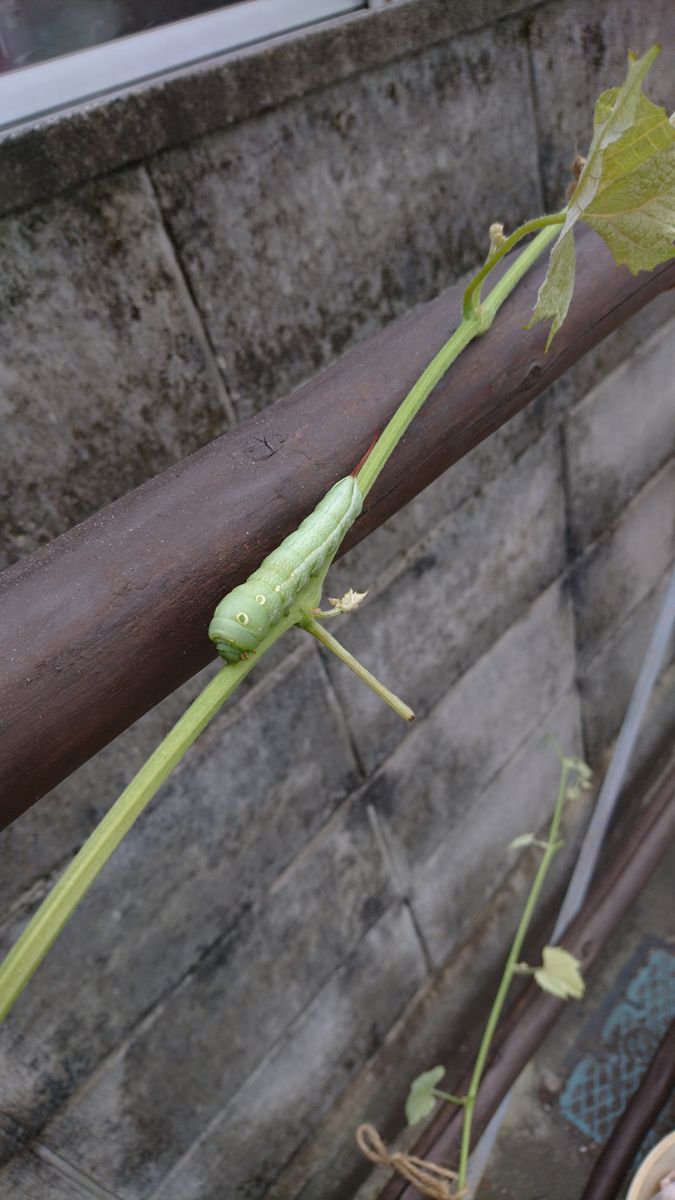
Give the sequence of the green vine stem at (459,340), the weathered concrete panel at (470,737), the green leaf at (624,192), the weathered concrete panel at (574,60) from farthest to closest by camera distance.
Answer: the weathered concrete panel at (470,737), the weathered concrete panel at (574,60), the green vine stem at (459,340), the green leaf at (624,192)

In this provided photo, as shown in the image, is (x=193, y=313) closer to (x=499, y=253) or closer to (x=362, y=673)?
(x=499, y=253)

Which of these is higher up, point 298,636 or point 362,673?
point 362,673

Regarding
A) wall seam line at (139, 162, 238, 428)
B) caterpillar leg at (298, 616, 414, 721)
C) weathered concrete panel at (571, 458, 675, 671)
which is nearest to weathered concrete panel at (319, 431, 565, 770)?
weathered concrete panel at (571, 458, 675, 671)

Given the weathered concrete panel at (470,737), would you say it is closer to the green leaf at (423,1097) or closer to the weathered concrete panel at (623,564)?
the weathered concrete panel at (623,564)

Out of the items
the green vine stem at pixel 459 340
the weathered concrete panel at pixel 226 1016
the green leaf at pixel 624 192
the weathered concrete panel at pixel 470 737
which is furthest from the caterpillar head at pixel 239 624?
the weathered concrete panel at pixel 470 737

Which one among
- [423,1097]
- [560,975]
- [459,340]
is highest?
[459,340]

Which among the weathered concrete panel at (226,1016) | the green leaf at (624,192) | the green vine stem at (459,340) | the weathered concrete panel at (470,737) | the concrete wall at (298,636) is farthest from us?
the weathered concrete panel at (470,737)

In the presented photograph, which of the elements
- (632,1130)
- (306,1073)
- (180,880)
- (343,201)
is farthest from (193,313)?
(632,1130)
